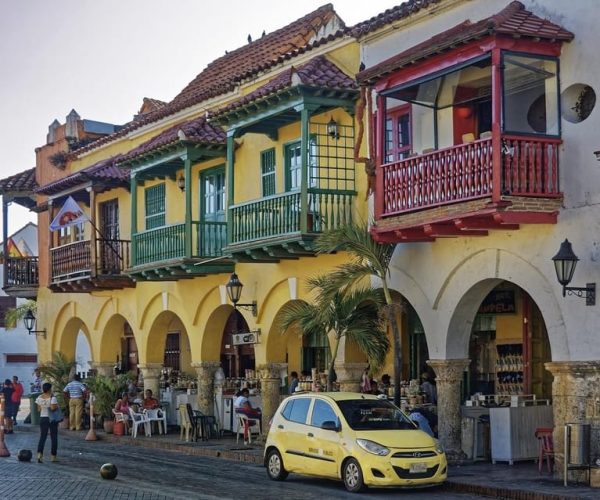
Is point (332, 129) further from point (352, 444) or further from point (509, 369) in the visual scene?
point (352, 444)

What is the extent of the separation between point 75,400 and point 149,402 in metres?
3.08

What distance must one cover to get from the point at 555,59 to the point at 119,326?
1870cm

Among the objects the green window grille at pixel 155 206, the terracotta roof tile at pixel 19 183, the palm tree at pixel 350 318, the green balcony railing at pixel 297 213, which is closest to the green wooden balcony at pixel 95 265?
the green window grille at pixel 155 206

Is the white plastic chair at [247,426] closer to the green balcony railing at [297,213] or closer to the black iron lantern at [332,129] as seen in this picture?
the green balcony railing at [297,213]

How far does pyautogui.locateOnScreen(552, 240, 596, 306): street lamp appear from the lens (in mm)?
17031

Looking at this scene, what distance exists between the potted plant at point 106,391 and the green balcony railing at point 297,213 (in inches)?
326

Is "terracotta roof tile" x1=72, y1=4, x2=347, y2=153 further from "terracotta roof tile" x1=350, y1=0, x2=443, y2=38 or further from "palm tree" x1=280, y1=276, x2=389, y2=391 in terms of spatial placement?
"palm tree" x1=280, y1=276, x2=389, y2=391

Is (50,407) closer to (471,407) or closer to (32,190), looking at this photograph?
(471,407)

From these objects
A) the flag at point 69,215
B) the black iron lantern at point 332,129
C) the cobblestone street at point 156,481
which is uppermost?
the black iron lantern at point 332,129

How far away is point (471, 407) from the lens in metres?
20.9

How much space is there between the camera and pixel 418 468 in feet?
55.4

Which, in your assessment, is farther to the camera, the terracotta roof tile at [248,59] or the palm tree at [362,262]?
the terracotta roof tile at [248,59]

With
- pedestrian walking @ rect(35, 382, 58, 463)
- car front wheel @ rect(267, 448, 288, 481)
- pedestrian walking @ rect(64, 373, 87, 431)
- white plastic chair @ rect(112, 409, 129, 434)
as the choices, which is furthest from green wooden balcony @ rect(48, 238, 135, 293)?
car front wheel @ rect(267, 448, 288, 481)

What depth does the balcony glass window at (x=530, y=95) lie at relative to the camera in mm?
17953
